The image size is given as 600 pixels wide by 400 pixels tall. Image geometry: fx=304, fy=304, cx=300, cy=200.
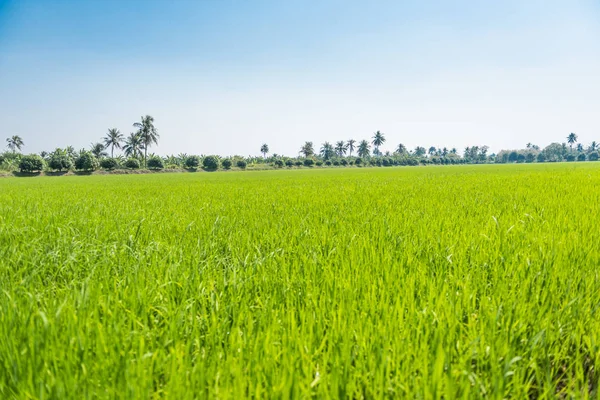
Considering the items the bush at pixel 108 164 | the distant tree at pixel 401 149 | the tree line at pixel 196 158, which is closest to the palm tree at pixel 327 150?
the tree line at pixel 196 158

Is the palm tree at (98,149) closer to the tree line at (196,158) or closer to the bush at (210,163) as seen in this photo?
the tree line at (196,158)

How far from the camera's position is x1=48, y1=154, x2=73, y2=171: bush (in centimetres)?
5222

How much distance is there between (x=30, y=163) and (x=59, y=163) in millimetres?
3928

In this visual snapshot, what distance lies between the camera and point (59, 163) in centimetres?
5278

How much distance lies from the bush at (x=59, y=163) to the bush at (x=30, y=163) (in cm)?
151

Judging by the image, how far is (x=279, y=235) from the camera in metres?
3.45

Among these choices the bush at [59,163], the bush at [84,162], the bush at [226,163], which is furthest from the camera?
the bush at [226,163]

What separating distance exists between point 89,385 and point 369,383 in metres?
1.00

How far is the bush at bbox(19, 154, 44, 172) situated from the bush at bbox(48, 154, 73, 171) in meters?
1.51

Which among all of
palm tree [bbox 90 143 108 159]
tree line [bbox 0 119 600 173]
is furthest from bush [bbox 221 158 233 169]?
palm tree [bbox 90 143 108 159]

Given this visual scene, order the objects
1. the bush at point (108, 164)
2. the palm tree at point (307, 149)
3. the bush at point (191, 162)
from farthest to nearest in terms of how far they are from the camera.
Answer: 1. the palm tree at point (307, 149)
2. the bush at point (191, 162)
3. the bush at point (108, 164)

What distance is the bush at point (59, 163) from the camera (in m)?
52.2

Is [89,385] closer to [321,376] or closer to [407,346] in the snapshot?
[321,376]

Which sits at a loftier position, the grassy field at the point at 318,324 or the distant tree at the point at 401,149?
the distant tree at the point at 401,149
